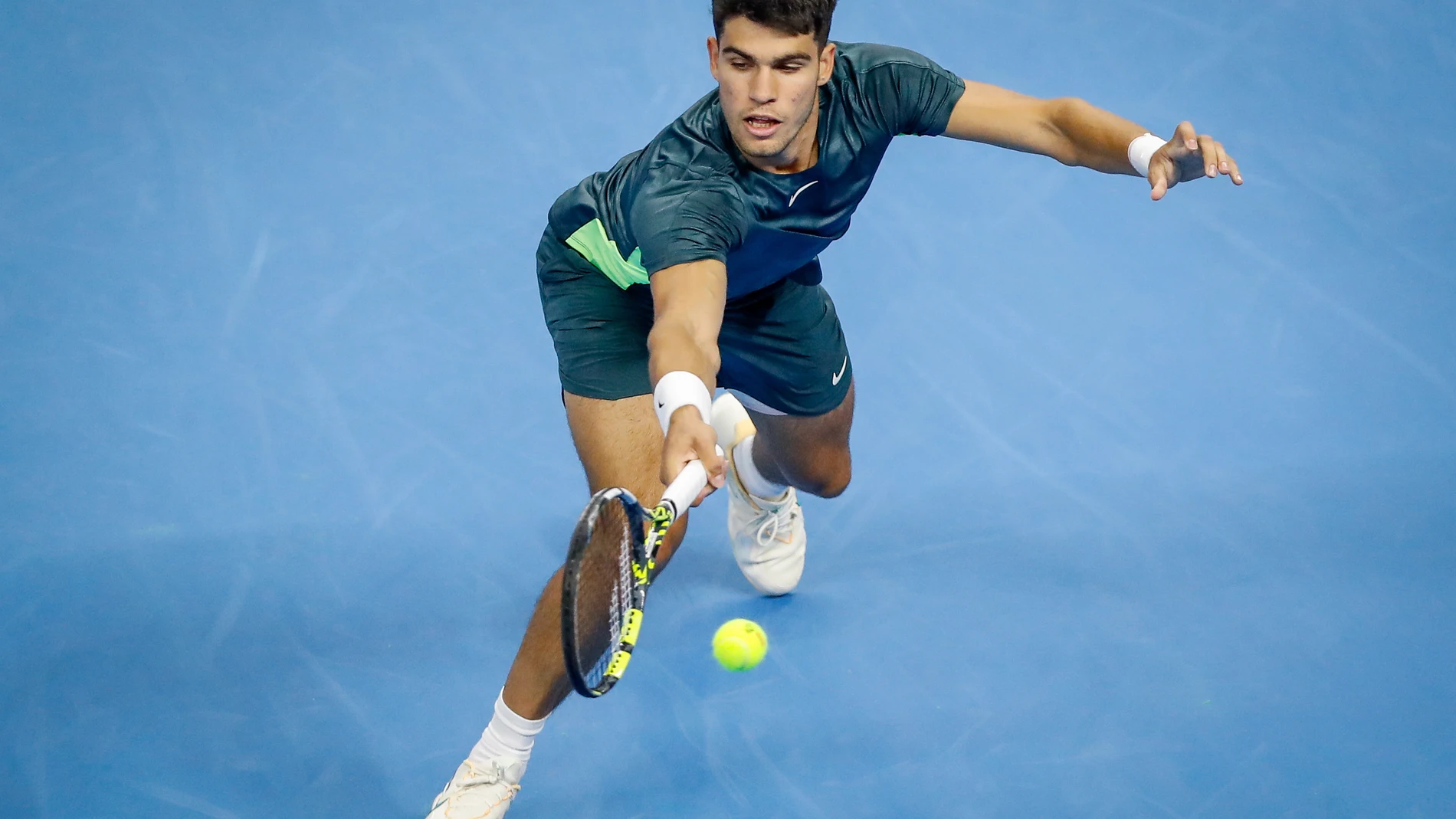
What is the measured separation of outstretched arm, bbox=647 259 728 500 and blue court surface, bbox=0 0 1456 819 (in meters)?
1.05

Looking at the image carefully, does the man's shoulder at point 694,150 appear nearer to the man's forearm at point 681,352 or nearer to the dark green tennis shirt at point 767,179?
the dark green tennis shirt at point 767,179

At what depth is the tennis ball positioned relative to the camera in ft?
10.7

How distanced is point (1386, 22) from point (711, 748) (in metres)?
4.33

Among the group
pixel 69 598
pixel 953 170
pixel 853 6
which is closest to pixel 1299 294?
pixel 953 170

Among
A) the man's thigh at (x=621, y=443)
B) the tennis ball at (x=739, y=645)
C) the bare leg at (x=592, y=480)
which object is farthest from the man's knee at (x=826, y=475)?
the man's thigh at (x=621, y=443)

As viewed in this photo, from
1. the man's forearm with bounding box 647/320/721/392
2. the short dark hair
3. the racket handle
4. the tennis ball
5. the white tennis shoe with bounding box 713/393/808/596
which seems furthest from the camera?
the white tennis shoe with bounding box 713/393/808/596

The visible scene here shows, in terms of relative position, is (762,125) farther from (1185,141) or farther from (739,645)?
(739,645)

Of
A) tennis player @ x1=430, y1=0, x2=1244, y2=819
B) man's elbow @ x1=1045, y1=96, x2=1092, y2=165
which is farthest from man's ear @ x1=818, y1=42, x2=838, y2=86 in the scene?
man's elbow @ x1=1045, y1=96, x2=1092, y2=165

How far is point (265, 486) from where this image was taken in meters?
4.05

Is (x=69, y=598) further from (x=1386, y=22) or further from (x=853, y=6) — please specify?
(x=1386, y=22)

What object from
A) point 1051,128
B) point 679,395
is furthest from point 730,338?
point 679,395

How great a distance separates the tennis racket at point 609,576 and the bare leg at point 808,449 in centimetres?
116

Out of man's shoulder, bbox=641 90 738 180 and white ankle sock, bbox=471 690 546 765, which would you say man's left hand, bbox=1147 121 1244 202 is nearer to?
man's shoulder, bbox=641 90 738 180

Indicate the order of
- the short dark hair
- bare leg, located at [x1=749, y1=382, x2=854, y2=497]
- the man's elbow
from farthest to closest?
bare leg, located at [x1=749, y1=382, x2=854, y2=497] → the man's elbow → the short dark hair
